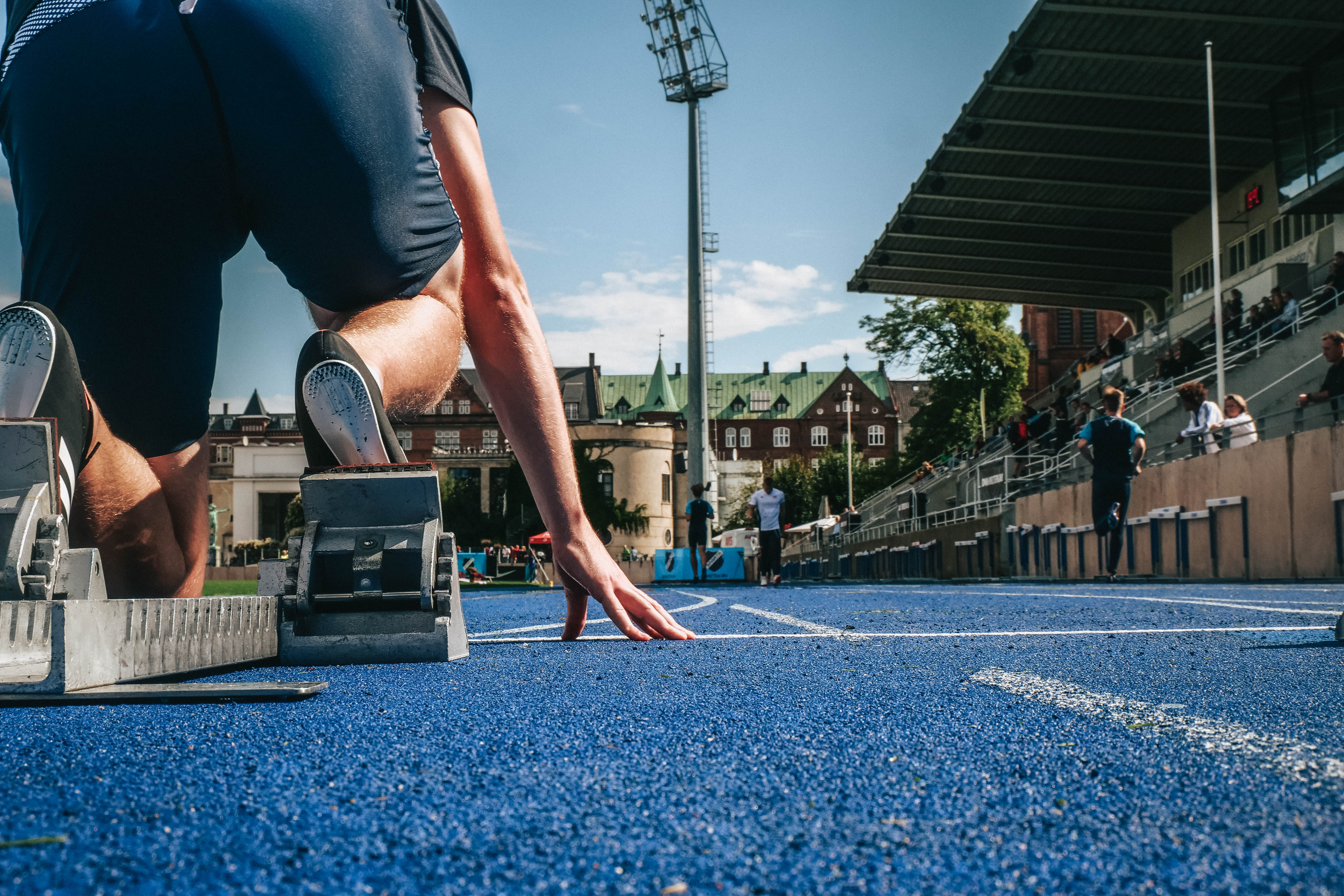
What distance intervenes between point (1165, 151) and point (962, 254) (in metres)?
8.63

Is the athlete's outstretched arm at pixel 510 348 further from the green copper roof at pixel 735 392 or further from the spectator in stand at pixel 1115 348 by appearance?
the green copper roof at pixel 735 392

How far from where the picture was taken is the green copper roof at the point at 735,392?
4188 inches

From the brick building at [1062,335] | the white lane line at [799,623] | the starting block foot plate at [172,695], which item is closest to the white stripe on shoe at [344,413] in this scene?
the starting block foot plate at [172,695]

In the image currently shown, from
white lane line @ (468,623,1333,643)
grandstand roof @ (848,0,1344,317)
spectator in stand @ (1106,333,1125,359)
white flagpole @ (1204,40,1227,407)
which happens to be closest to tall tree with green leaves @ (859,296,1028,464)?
grandstand roof @ (848,0,1344,317)

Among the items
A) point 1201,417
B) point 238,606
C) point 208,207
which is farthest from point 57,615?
point 1201,417

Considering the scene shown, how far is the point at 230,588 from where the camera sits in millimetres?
15445

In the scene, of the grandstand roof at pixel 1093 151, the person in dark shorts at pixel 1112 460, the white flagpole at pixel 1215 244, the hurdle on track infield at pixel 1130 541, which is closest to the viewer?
the person in dark shorts at pixel 1112 460

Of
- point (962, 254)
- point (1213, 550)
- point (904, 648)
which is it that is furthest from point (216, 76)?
point (962, 254)

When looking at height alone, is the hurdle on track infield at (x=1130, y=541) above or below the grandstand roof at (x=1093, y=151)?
below

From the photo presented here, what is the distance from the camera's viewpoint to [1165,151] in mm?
26453

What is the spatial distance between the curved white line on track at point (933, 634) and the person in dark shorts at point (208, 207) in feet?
3.76

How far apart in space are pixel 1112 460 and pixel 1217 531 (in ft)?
8.11

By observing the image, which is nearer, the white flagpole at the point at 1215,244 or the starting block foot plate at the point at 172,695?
the starting block foot plate at the point at 172,695

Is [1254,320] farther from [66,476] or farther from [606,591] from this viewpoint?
[66,476]
